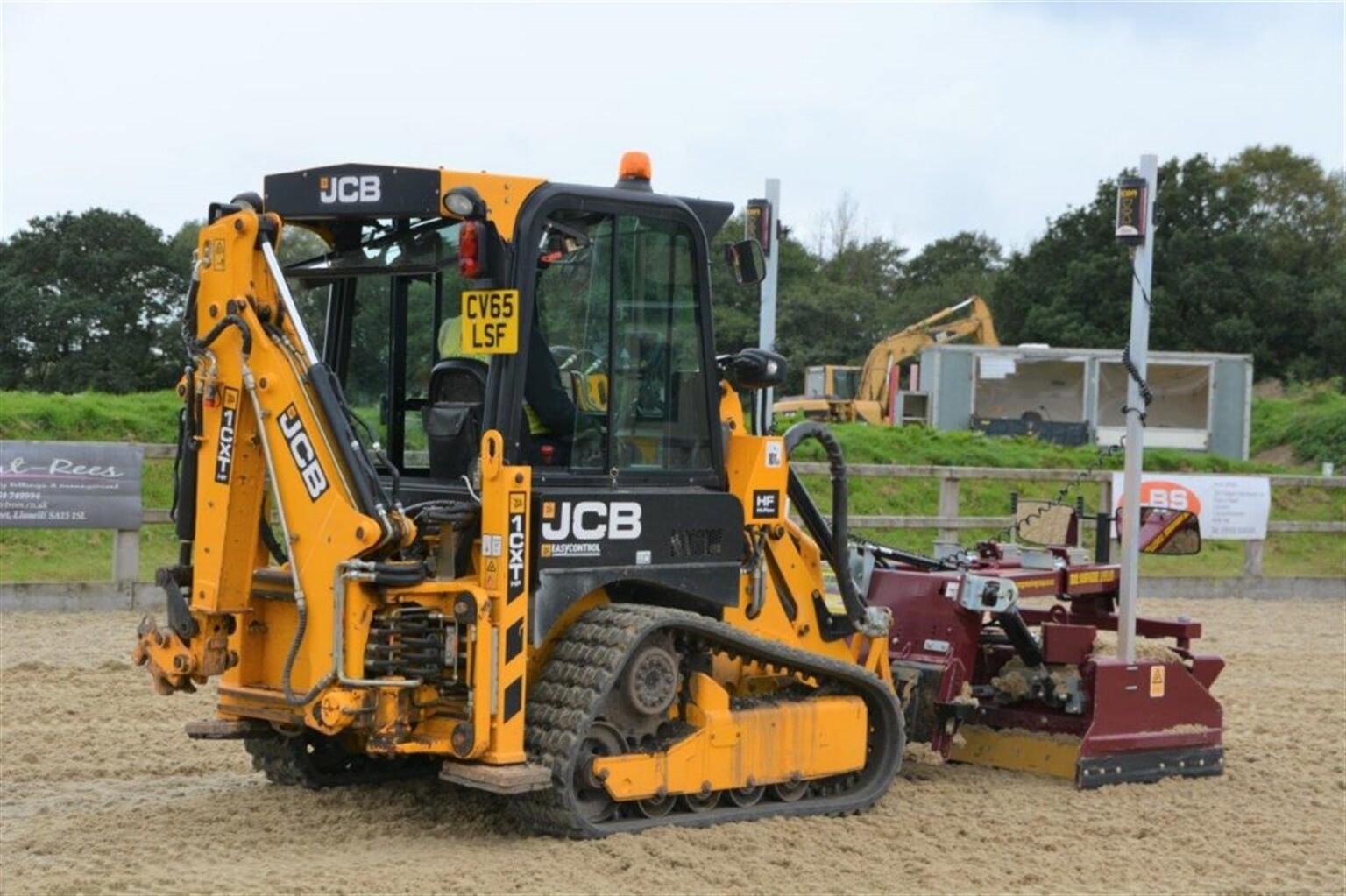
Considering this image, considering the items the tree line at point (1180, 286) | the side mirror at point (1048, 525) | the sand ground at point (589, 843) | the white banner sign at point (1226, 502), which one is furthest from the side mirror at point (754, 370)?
the tree line at point (1180, 286)

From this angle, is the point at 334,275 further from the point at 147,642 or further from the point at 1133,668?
the point at 1133,668

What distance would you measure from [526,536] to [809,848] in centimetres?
166

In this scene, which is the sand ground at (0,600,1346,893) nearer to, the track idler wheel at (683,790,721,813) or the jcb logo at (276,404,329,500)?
the track idler wheel at (683,790,721,813)

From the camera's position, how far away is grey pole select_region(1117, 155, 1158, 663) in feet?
28.0

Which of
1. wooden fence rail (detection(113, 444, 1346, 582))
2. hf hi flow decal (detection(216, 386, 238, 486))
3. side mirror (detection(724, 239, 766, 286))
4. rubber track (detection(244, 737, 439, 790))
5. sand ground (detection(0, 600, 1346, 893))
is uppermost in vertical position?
side mirror (detection(724, 239, 766, 286))

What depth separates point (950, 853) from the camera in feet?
22.8

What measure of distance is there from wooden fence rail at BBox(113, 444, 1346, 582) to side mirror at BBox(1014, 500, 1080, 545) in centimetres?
466

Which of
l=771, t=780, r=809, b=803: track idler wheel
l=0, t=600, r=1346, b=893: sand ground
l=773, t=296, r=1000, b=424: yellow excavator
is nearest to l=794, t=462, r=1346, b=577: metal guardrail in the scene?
l=0, t=600, r=1346, b=893: sand ground

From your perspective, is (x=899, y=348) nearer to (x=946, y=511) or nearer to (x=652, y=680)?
(x=946, y=511)

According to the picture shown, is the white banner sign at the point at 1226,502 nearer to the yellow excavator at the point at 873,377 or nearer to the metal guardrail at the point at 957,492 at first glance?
the metal guardrail at the point at 957,492

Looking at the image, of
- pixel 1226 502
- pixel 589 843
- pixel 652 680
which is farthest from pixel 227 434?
pixel 1226 502

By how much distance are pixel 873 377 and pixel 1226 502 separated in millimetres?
14436

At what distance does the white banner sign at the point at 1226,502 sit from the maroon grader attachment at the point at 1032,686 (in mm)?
9835

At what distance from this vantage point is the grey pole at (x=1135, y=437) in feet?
28.0
